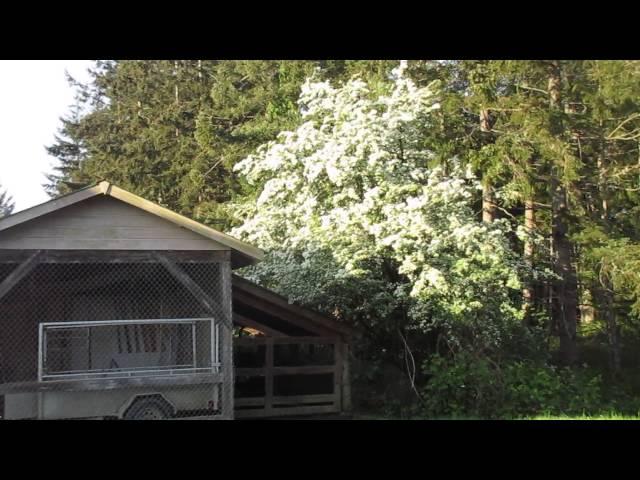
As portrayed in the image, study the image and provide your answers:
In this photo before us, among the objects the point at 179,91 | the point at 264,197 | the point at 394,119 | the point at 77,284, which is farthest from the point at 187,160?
the point at 77,284

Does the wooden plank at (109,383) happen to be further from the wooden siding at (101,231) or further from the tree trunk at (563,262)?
the tree trunk at (563,262)

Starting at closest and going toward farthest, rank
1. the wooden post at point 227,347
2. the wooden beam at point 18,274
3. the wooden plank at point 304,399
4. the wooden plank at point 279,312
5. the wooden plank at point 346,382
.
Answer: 1. the wooden beam at point 18,274
2. the wooden post at point 227,347
3. the wooden plank at point 279,312
4. the wooden plank at point 304,399
5. the wooden plank at point 346,382

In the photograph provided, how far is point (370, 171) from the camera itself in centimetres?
1580

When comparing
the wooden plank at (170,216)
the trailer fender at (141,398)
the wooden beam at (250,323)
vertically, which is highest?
the wooden plank at (170,216)

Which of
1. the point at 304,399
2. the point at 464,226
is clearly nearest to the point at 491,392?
the point at 464,226

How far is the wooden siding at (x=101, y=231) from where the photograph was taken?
400 inches

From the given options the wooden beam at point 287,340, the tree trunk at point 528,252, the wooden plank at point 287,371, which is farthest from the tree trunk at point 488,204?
the wooden plank at point 287,371

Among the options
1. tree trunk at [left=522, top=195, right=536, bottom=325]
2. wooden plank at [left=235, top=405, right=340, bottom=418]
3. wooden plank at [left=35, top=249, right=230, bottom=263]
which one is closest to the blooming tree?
tree trunk at [left=522, top=195, right=536, bottom=325]

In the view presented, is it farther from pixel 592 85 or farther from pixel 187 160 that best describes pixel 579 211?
pixel 187 160

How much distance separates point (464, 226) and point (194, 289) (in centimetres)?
665

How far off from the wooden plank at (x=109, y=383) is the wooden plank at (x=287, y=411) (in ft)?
8.37

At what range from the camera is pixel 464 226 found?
14.9 metres

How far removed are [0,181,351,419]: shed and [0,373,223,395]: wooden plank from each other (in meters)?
0.02

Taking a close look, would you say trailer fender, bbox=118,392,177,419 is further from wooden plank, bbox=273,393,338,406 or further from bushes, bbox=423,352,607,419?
bushes, bbox=423,352,607,419
